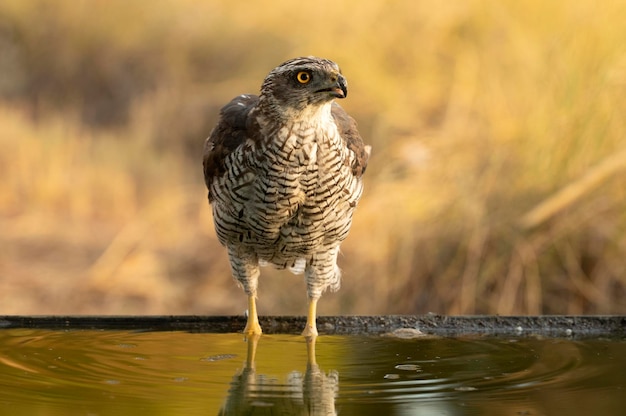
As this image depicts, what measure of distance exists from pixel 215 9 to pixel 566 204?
125 inches

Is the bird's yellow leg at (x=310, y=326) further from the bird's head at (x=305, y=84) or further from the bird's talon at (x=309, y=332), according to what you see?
the bird's head at (x=305, y=84)

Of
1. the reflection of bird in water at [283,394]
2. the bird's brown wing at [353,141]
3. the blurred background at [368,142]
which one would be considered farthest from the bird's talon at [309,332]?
the blurred background at [368,142]

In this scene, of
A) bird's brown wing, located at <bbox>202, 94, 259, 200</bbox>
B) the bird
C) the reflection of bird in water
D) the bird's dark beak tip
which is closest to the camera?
the reflection of bird in water

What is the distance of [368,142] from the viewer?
5.75 metres

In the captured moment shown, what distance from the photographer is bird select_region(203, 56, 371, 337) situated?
112 inches

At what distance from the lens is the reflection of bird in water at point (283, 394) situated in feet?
6.20

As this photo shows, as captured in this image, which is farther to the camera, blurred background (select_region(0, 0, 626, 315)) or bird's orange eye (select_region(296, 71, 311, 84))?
blurred background (select_region(0, 0, 626, 315))

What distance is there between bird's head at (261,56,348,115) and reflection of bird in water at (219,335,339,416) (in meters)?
0.77

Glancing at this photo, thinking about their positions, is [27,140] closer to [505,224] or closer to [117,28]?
[117,28]

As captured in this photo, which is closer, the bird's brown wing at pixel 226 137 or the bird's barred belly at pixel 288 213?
the bird's barred belly at pixel 288 213

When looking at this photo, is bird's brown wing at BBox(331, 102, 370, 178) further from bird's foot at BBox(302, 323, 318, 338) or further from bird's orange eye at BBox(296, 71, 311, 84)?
bird's foot at BBox(302, 323, 318, 338)

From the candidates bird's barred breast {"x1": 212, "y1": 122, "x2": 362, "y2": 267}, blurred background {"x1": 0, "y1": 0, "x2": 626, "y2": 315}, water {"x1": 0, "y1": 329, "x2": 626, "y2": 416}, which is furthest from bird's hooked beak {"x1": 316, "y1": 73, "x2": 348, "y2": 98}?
blurred background {"x1": 0, "y1": 0, "x2": 626, "y2": 315}

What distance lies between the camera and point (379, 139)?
561cm

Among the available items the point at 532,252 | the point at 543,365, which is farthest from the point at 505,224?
the point at 543,365
